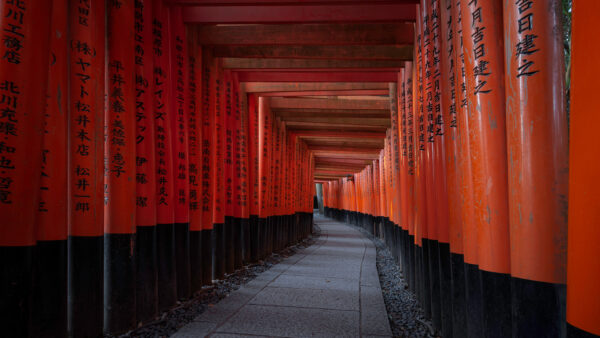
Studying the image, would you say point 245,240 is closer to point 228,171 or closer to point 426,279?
point 228,171

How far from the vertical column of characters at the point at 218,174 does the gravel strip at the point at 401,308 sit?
2.62 m

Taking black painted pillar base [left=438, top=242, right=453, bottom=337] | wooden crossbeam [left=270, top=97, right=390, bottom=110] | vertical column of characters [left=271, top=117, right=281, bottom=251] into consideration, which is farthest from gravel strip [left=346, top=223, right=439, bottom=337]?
wooden crossbeam [left=270, top=97, right=390, bottom=110]

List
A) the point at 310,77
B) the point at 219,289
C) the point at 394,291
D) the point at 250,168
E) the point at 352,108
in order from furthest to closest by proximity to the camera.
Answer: the point at 352,108 → the point at 250,168 → the point at 310,77 → the point at 394,291 → the point at 219,289

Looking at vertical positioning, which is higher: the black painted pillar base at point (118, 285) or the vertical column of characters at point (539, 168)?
the vertical column of characters at point (539, 168)

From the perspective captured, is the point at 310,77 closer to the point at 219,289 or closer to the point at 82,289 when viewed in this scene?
the point at 219,289

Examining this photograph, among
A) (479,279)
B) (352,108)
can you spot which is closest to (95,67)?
(479,279)

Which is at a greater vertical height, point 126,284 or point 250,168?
point 250,168

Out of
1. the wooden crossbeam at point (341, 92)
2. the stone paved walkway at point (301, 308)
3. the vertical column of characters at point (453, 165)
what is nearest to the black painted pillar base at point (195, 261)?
the stone paved walkway at point (301, 308)

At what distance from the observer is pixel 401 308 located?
16.5 feet

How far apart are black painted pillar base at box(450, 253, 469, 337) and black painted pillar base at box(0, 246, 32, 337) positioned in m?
3.00

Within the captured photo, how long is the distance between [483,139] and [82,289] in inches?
127

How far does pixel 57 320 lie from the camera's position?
116 inches

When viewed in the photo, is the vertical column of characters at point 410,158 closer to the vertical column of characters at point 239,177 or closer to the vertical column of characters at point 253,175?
the vertical column of characters at point 239,177

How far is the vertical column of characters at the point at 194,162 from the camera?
5.29m
